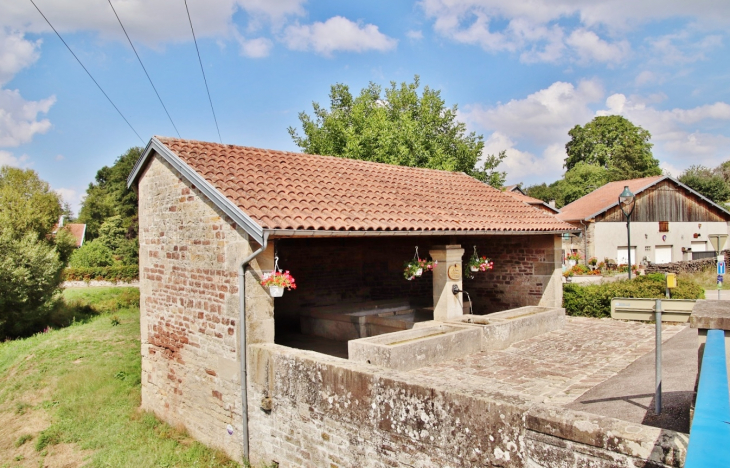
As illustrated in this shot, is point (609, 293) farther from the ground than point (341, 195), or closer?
closer

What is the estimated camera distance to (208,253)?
751 cm

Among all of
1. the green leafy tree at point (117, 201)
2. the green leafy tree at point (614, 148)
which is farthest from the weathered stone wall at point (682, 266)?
the green leafy tree at point (117, 201)

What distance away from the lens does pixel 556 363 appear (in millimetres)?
7828

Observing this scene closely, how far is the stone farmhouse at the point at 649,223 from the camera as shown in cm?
2745

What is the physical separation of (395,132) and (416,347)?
16.4m

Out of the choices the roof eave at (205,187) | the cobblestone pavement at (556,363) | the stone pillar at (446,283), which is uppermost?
the roof eave at (205,187)

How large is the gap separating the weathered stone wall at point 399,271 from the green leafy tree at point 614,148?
1298 inches

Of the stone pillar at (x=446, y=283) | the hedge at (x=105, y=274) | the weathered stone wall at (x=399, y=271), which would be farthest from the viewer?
the hedge at (x=105, y=274)

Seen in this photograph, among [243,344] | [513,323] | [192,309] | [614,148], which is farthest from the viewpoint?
[614,148]

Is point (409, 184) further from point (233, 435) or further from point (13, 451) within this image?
point (13, 451)

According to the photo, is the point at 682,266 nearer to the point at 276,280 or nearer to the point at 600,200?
the point at 600,200

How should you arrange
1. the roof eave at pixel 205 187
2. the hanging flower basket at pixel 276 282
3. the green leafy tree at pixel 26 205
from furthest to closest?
the green leafy tree at pixel 26 205 < the hanging flower basket at pixel 276 282 < the roof eave at pixel 205 187

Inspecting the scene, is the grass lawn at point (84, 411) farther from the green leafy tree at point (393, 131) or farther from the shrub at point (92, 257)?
the shrub at point (92, 257)

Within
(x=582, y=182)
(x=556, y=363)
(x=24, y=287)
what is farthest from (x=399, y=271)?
(x=582, y=182)
